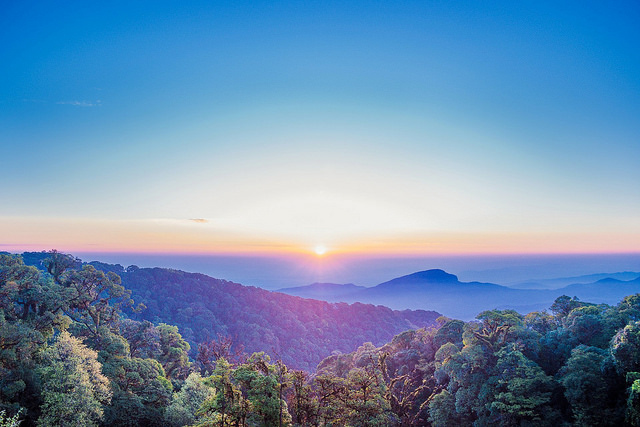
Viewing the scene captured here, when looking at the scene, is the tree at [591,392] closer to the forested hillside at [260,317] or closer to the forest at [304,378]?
the forest at [304,378]

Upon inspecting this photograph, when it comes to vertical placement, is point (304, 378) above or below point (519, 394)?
above

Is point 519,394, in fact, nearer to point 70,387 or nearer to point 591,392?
point 591,392

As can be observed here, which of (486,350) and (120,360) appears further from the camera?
(120,360)

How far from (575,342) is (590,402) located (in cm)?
578

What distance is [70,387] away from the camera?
20172mm

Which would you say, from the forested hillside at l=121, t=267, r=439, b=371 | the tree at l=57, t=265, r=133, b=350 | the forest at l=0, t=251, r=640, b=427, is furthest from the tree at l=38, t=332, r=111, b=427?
the forested hillside at l=121, t=267, r=439, b=371

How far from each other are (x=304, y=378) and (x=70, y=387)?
15.7m

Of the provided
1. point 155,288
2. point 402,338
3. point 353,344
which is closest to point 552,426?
point 402,338

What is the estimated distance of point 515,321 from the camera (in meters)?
25.0

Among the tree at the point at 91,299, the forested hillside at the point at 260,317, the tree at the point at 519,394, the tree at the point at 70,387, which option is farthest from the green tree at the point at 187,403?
the forested hillside at the point at 260,317

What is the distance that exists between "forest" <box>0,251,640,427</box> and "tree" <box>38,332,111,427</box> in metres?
0.07

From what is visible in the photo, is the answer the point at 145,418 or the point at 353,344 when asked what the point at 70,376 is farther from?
the point at 353,344

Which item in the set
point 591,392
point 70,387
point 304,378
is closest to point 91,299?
point 70,387

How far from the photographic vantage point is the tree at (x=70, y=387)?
19.2 metres
